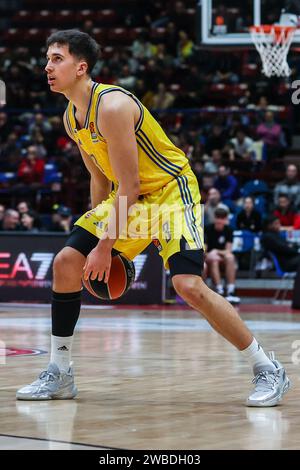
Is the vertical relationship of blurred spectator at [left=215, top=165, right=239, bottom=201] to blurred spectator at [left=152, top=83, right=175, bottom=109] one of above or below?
below

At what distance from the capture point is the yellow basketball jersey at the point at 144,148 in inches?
203

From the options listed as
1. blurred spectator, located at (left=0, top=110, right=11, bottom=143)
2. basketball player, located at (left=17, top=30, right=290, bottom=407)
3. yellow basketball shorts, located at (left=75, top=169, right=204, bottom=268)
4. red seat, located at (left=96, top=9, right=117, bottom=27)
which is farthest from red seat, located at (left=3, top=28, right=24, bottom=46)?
yellow basketball shorts, located at (left=75, top=169, right=204, bottom=268)

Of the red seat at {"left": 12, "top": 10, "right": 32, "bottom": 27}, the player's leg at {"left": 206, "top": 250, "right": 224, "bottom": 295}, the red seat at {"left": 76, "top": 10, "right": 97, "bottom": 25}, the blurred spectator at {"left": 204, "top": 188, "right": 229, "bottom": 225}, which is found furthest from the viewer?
→ the red seat at {"left": 12, "top": 10, "right": 32, "bottom": 27}

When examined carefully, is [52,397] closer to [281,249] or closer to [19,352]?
[19,352]

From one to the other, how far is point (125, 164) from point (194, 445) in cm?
164

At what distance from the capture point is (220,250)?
49.4ft

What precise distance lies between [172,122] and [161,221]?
51.1 ft

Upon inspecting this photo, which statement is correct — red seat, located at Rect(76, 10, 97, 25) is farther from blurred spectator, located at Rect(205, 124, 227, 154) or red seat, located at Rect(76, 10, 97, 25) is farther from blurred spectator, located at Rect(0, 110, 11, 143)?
blurred spectator, located at Rect(205, 124, 227, 154)

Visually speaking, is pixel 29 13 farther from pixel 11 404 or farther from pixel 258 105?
pixel 11 404

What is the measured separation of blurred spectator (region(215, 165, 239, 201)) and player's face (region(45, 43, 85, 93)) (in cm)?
1247

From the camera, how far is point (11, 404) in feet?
16.5

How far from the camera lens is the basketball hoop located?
13.5 m

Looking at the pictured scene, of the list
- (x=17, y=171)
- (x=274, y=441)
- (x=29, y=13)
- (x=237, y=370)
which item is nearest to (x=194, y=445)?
(x=274, y=441)

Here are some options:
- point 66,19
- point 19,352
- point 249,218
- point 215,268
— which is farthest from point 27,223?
point 66,19
